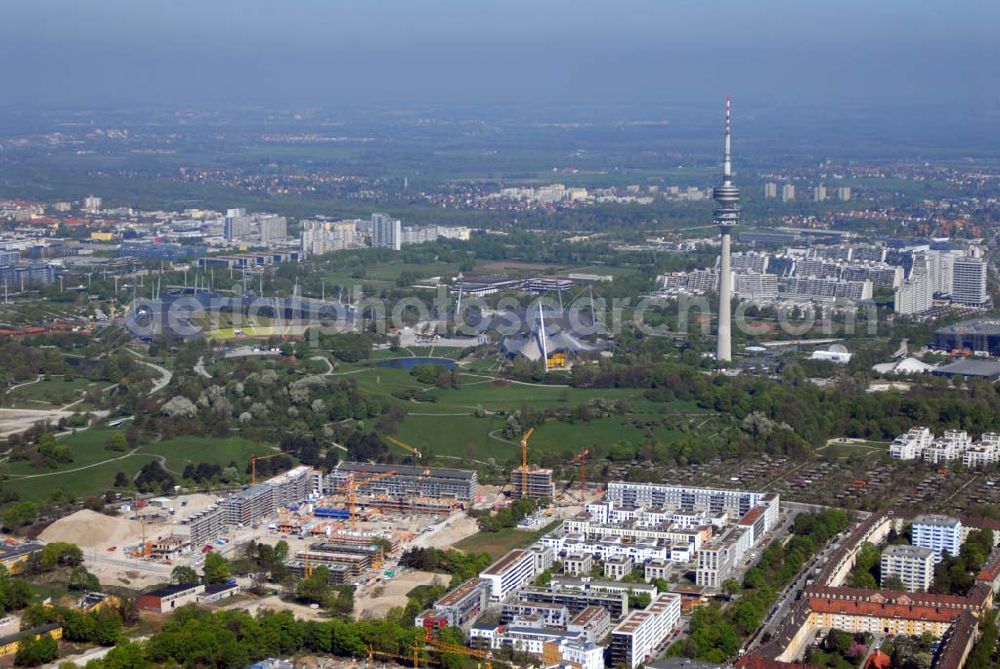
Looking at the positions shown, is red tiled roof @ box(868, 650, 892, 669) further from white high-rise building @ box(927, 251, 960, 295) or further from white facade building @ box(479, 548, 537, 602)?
white high-rise building @ box(927, 251, 960, 295)

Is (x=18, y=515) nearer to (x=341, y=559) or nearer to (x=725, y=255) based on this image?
(x=341, y=559)

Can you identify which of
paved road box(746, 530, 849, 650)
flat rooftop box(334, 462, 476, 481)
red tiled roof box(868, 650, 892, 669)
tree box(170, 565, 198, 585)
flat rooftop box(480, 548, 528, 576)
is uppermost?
flat rooftop box(334, 462, 476, 481)

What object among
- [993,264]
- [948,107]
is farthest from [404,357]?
[948,107]

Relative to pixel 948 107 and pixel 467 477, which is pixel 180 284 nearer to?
pixel 467 477

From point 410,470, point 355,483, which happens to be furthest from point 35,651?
point 410,470

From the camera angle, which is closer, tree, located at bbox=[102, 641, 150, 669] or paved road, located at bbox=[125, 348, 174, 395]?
tree, located at bbox=[102, 641, 150, 669]

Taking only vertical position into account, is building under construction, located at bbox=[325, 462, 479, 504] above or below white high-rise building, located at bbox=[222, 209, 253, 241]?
below

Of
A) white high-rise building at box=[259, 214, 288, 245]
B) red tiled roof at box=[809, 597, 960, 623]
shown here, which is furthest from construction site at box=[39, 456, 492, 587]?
white high-rise building at box=[259, 214, 288, 245]

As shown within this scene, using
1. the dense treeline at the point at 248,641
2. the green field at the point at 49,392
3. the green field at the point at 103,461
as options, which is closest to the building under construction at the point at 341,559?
the dense treeline at the point at 248,641
